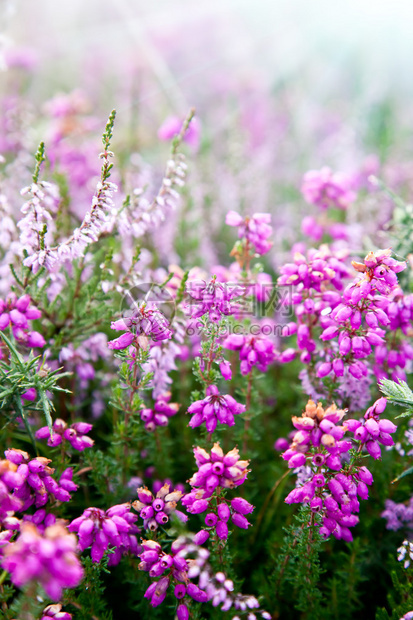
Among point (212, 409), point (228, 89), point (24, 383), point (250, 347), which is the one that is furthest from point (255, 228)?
point (228, 89)

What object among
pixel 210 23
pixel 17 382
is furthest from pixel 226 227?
pixel 210 23

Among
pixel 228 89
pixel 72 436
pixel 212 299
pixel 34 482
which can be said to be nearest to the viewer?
pixel 34 482

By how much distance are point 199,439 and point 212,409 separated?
540mm

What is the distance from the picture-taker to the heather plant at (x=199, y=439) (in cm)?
169

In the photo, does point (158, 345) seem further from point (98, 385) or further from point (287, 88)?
point (287, 88)

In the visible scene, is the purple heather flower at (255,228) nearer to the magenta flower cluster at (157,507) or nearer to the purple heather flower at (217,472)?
the purple heather flower at (217,472)

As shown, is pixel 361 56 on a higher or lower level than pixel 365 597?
higher

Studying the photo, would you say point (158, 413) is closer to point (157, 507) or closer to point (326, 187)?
point (157, 507)

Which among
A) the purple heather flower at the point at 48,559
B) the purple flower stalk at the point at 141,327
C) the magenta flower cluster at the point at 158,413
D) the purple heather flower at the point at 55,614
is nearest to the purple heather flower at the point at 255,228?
the purple flower stalk at the point at 141,327

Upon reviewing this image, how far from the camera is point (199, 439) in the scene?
237cm

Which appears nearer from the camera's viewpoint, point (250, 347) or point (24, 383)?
point (24, 383)

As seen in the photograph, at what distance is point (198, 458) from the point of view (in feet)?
5.56

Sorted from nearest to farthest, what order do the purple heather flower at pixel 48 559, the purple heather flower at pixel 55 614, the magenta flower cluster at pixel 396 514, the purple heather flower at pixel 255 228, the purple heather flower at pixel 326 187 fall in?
1. the purple heather flower at pixel 48 559
2. the purple heather flower at pixel 55 614
3. the magenta flower cluster at pixel 396 514
4. the purple heather flower at pixel 255 228
5. the purple heather flower at pixel 326 187

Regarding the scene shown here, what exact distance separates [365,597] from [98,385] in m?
1.99
